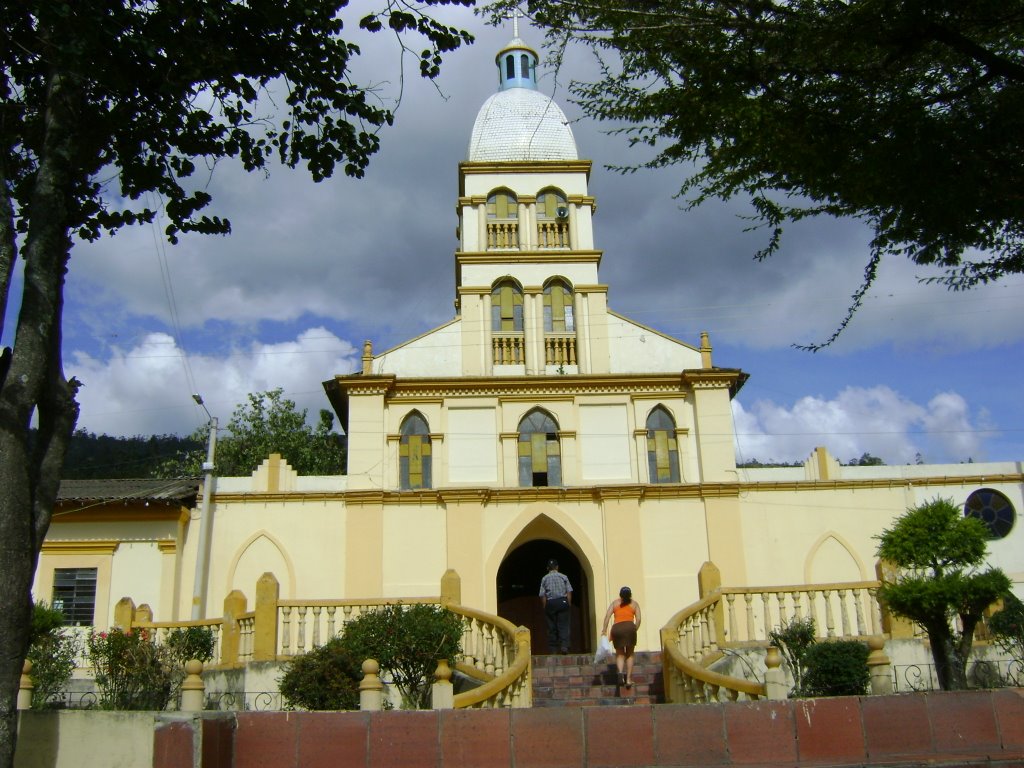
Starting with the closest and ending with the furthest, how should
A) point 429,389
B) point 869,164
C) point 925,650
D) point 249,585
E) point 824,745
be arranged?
point 869,164 → point 824,745 → point 925,650 → point 249,585 → point 429,389

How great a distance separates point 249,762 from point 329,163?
20.5 ft

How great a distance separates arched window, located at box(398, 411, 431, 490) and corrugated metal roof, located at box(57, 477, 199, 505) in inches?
190

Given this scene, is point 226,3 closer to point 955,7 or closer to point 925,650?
point 955,7

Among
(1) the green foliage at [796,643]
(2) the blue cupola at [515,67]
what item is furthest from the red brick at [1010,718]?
(2) the blue cupola at [515,67]

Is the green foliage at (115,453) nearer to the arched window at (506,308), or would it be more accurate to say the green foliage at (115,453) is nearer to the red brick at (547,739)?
the arched window at (506,308)

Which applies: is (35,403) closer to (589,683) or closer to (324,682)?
(324,682)

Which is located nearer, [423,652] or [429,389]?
[423,652]

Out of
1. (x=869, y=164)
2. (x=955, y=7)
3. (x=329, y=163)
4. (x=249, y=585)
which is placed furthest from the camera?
(x=249, y=585)

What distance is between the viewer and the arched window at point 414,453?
22.8 m

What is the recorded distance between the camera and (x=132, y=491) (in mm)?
22422

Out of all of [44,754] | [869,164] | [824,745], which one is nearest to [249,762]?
[44,754]

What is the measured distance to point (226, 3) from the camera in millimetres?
8633

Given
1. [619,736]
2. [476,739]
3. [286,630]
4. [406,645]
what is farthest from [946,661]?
[286,630]

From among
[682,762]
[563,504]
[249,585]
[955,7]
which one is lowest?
[682,762]
